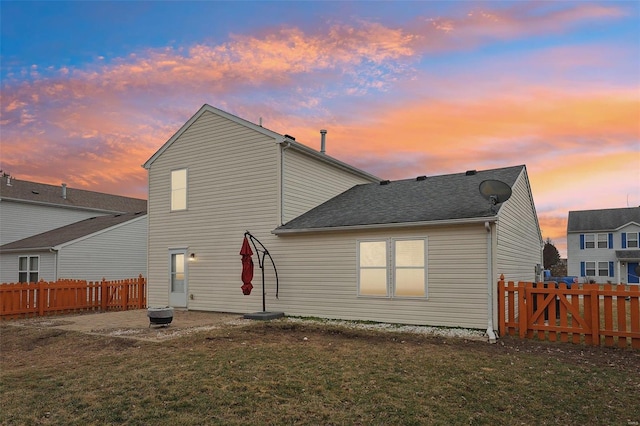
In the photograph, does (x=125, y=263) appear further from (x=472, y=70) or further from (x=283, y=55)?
(x=472, y=70)

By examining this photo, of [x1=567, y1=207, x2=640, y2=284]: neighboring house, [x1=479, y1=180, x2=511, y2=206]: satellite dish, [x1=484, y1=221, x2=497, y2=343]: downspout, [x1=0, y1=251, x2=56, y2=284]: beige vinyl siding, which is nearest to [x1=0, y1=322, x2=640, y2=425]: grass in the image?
[x1=484, y1=221, x2=497, y2=343]: downspout

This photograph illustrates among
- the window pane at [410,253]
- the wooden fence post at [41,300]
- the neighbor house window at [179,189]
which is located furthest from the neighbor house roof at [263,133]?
the wooden fence post at [41,300]

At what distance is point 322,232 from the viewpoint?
13.6 meters

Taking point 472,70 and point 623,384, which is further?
point 472,70

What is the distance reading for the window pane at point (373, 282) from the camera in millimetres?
12656

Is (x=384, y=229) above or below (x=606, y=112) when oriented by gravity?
below

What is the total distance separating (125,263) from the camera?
25.8 m

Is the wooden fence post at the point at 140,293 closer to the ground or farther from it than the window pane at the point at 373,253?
closer to the ground

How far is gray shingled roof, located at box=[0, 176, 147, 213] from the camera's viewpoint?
27509 mm

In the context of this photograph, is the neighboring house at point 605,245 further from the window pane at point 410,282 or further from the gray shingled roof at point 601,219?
the window pane at point 410,282

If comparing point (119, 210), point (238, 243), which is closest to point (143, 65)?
point (238, 243)

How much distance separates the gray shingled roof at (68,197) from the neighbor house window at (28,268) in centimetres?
487

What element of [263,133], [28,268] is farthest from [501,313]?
[28,268]

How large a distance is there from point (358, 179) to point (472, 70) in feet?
23.0
